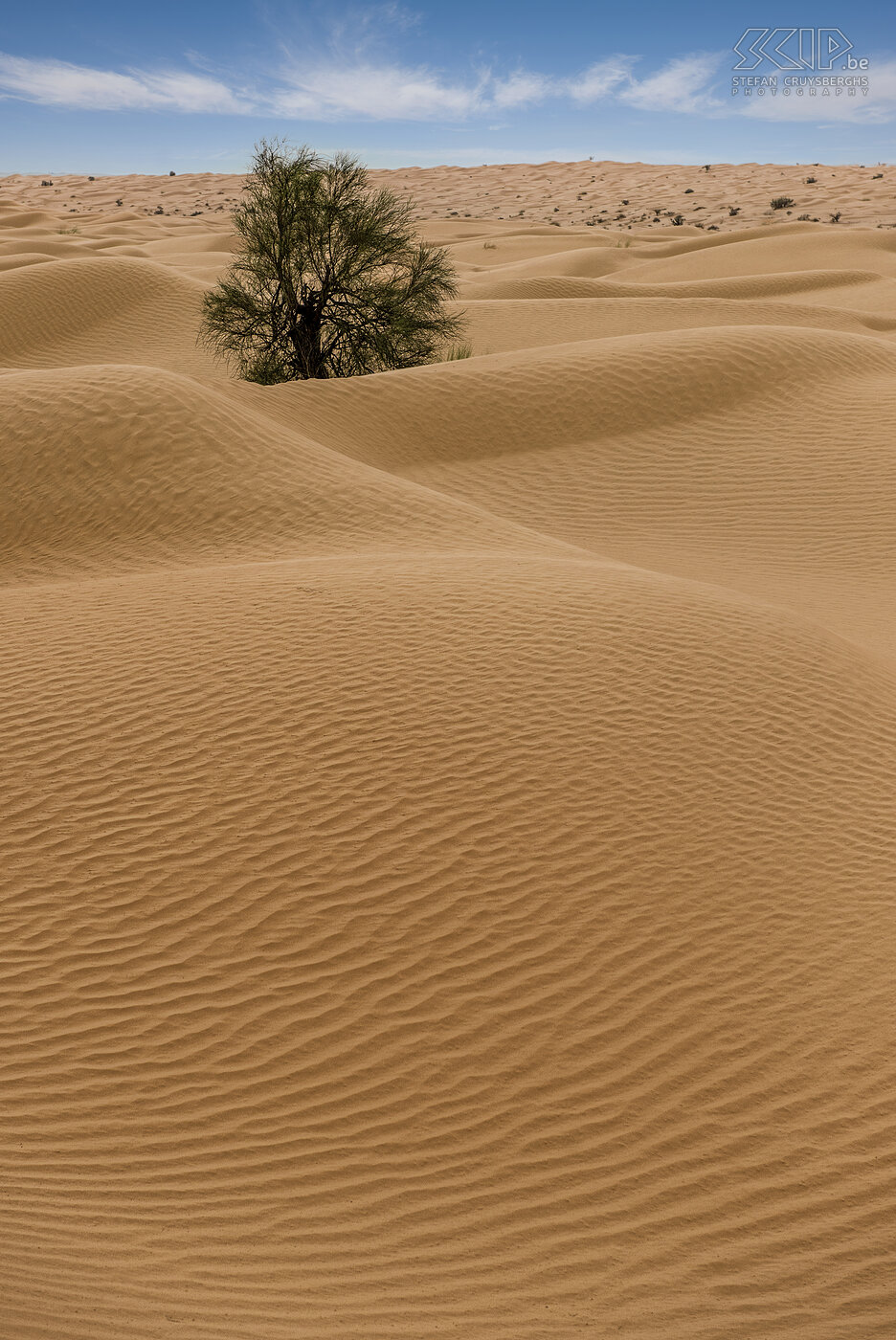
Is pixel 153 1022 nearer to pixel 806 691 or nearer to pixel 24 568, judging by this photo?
pixel 806 691

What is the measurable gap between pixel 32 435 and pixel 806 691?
383 inches

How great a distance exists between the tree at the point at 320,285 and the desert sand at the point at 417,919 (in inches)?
326

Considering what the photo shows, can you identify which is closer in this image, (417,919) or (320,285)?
(417,919)

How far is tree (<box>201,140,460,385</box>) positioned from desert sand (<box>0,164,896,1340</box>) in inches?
326

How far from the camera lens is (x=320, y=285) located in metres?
22.8

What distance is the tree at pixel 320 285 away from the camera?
69.4 feet

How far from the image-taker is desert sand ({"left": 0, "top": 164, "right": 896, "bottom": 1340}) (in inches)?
179

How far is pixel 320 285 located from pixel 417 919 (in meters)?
18.9

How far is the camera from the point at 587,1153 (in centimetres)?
518

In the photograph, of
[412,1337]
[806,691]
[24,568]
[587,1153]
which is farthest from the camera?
[24,568]

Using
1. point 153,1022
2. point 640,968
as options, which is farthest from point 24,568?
point 640,968

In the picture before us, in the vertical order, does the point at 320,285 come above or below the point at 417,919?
above

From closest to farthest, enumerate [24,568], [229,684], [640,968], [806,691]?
1. [640,968]
2. [229,684]
3. [806,691]
4. [24,568]

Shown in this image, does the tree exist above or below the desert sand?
above
